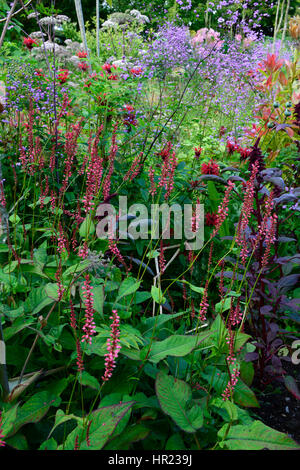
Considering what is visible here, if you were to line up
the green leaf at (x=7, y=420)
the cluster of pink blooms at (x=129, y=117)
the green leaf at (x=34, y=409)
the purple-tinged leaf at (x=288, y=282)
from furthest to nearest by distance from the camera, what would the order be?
the cluster of pink blooms at (x=129, y=117) → the purple-tinged leaf at (x=288, y=282) → the green leaf at (x=34, y=409) → the green leaf at (x=7, y=420)

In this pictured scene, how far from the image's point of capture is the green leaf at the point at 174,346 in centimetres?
129

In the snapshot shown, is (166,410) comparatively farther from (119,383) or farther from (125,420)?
(119,383)

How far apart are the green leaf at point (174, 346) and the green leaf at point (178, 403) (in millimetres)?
62

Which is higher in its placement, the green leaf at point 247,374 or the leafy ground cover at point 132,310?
the leafy ground cover at point 132,310

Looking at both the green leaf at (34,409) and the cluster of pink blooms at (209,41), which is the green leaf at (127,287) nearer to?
the green leaf at (34,409)

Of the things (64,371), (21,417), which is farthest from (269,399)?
(21,417)

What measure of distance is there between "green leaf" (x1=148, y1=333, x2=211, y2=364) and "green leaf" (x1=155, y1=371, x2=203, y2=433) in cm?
6

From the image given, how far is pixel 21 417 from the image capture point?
1.20 meters

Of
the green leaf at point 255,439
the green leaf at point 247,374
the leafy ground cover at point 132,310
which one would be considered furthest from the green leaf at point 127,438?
the green leaf at point 247,374

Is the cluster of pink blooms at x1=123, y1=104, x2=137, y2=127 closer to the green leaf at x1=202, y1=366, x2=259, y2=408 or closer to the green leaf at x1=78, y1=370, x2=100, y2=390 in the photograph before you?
the green leaf at x1=202, y1=366, x2=259, y2=408

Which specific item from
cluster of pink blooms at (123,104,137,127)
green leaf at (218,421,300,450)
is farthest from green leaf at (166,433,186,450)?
cluster of pink blooms at (123,104,137,127)
